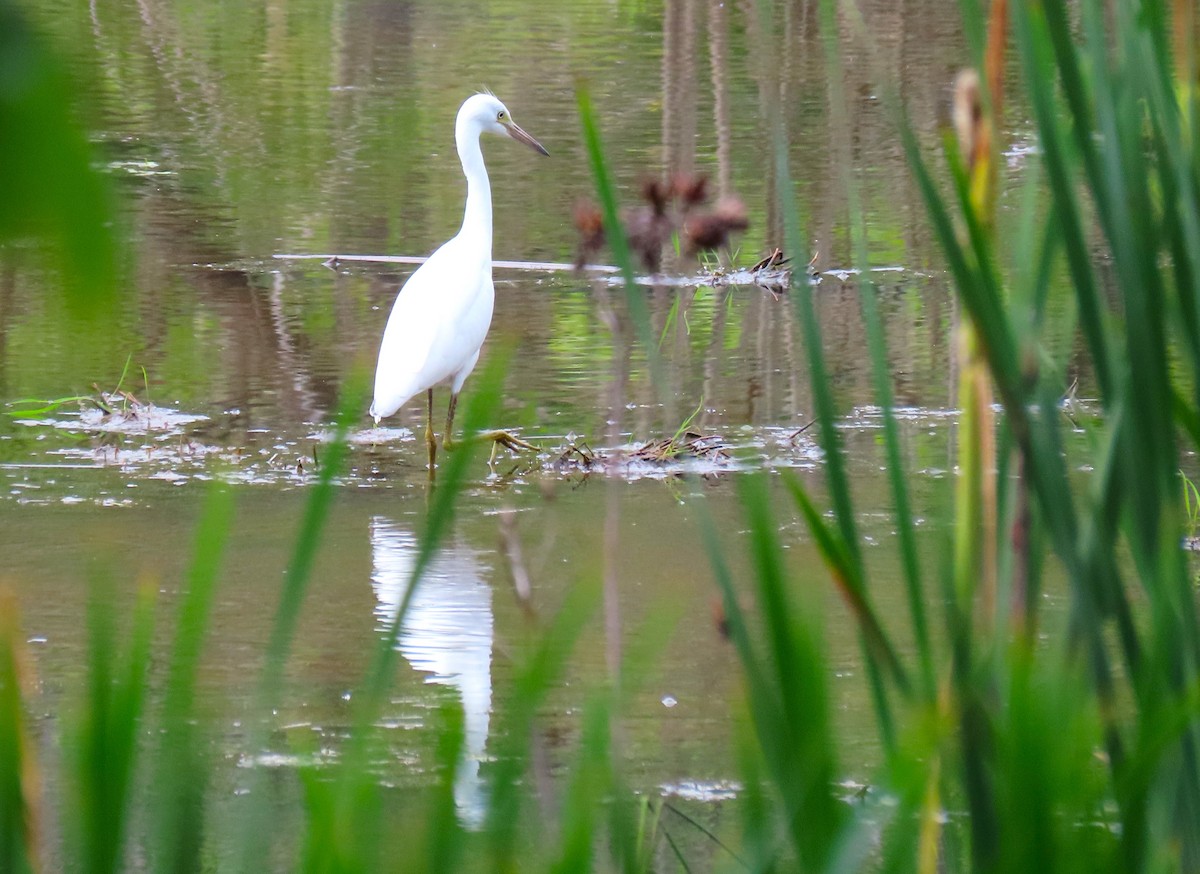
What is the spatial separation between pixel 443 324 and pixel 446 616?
1.37m

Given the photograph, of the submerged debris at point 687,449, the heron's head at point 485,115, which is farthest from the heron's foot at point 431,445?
the heron's head at point 485,115

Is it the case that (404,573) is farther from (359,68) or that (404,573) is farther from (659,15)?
(659,15)

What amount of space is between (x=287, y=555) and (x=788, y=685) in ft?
9.10

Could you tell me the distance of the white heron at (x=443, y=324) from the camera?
4371 mm

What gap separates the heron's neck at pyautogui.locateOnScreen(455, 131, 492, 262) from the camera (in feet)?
15.9

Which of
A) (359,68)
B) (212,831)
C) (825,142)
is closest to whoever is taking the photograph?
(212,831)

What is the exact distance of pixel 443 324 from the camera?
14.9ft

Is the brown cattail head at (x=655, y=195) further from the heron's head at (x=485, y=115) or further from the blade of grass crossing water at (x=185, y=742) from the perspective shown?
the heron's head at (x=485, y=115)

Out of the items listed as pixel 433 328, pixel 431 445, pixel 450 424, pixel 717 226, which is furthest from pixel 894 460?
pixel 450 424

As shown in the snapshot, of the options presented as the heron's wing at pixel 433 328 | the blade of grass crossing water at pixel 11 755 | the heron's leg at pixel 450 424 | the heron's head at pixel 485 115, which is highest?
the heron's head at pixel 485 115

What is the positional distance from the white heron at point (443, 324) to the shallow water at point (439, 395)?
11cm

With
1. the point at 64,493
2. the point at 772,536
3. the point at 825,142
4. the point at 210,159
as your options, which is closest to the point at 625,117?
the point at 825,142

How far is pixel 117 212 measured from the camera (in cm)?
54

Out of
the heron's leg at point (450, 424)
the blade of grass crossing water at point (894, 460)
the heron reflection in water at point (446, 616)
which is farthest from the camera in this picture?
the heron's leg at point (450, 424)
